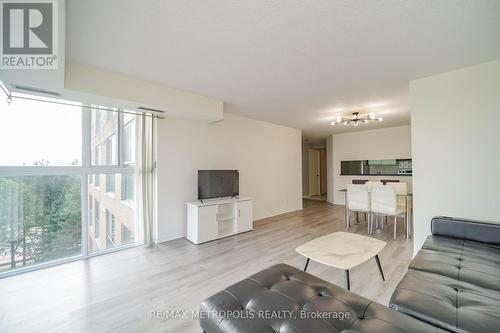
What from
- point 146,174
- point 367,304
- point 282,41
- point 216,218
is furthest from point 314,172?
point 367,304

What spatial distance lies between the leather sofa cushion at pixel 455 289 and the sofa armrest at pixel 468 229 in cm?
15

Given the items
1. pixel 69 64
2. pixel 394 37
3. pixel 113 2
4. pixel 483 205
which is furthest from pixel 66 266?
pixel 483 205

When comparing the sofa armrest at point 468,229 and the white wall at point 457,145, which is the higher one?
the white wall at point 457,145

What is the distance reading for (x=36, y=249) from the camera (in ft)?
8.80

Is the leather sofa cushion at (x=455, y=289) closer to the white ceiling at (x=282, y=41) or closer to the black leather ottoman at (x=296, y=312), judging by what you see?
the black leather ottoman at (x=296, y=312)

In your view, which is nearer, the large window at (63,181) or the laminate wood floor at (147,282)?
the laminate wood floor at (147,282)

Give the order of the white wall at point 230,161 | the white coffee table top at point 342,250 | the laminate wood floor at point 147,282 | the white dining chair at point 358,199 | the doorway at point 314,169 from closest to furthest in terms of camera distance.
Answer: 1. the laminate wood floor at point 147,282
2. the white coffee table top at point 342,250
3. the white wall at point 230,161
4. the white dining chair at point 358,199
5. the doorway at point 314,169

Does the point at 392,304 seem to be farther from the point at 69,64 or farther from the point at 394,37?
the point at 69,64

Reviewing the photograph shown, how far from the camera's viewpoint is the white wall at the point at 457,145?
230 cm

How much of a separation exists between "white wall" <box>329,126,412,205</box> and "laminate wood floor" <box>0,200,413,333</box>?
10.8 feet

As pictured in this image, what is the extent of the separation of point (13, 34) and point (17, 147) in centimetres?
162

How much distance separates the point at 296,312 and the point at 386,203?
344cm

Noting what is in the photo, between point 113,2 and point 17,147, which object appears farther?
point 17,147

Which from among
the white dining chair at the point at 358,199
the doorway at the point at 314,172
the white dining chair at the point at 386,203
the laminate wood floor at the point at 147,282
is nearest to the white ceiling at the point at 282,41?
the white dining chair at the point at 386,203
